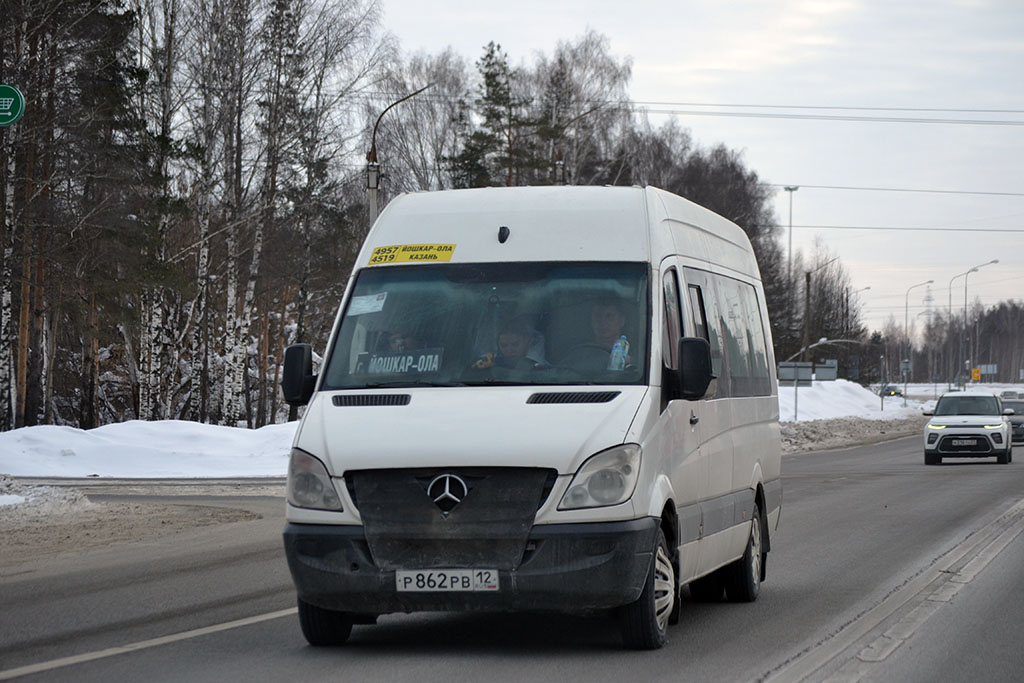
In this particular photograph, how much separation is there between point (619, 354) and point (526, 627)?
1715mm

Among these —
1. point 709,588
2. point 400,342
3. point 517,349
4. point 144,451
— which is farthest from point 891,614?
point 144,451

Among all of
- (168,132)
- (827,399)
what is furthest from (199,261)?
(827,399)

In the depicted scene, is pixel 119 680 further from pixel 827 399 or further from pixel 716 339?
pixel 827 399

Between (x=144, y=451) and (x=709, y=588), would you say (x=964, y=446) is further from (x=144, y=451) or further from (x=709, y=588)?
(x=709, y=588)

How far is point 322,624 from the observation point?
775 cm

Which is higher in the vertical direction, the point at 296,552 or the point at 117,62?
the point at 117,62

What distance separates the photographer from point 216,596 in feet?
33.7

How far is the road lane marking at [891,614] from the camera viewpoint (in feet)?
23.3

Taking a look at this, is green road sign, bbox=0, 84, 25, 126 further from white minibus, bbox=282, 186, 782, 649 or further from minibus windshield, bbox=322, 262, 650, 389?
minibus windshield, bbox=322, 262, 650, 389

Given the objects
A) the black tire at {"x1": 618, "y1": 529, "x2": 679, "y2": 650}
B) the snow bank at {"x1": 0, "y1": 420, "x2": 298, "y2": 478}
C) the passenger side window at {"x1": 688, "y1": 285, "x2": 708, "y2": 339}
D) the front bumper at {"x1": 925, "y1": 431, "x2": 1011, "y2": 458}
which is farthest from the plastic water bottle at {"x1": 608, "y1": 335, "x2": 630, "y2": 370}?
the front bumper at {"x1": 925, "y1": 431, "x2": 1011, "y2": 458}

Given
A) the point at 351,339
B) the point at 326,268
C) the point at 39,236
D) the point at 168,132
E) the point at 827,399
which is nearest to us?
the point at 351,339

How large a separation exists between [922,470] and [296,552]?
76.7 feet

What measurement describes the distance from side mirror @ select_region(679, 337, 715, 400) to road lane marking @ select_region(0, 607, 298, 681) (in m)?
2.97

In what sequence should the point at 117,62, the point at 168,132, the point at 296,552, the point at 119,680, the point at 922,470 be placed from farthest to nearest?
the point at 168,132, the point at 117,62, the point at 922,470, the point at 296,552, the point at 119,680
